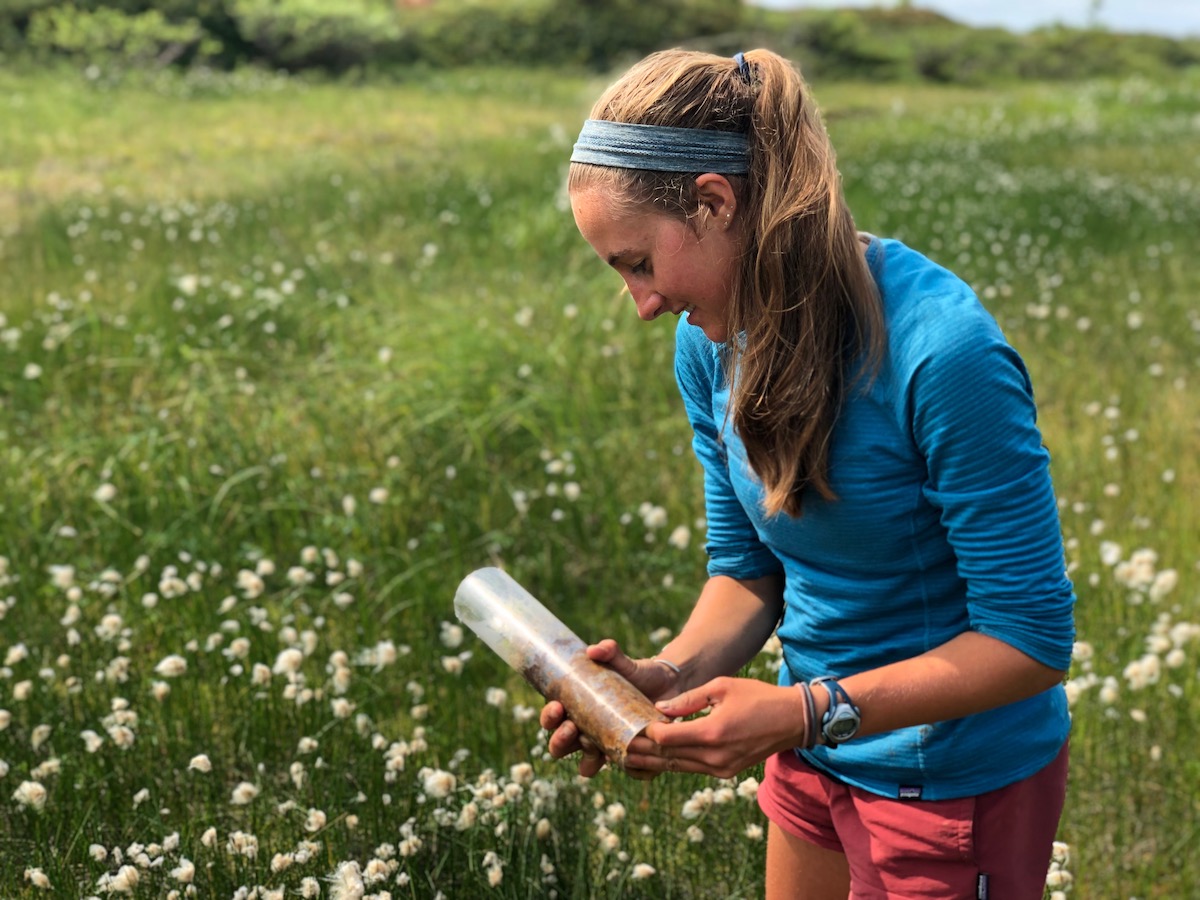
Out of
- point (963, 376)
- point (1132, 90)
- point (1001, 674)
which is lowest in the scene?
point (1132, 90)

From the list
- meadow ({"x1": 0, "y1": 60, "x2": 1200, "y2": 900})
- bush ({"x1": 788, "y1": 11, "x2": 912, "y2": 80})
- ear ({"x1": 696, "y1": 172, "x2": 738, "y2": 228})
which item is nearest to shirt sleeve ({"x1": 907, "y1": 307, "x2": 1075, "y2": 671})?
ear ({"x1": 696, "y1": 172, "x2": 738, "y2": 228})

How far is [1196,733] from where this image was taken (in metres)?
3.72

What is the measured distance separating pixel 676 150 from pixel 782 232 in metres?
0.18

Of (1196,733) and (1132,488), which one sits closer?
(1196,733)

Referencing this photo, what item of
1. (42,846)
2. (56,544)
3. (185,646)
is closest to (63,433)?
(56,544)

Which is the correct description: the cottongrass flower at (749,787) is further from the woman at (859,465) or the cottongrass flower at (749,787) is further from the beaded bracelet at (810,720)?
the beaded bracelet at (810,720)

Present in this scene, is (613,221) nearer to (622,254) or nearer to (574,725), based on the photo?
(622,254)

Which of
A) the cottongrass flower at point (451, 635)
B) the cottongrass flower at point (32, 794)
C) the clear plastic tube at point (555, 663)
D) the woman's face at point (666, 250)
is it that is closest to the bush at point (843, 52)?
the cottongrass flower at point (451, 635)

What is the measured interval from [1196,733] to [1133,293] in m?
4.75

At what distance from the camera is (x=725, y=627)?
93.3 inches

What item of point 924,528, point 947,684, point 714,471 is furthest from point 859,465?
point 714,471

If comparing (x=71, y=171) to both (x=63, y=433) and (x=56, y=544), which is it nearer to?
(x=63, y=433)

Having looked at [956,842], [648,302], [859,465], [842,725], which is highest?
[648,302]

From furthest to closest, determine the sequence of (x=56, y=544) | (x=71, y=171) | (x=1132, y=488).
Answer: (x=71, y=171)
(x=1132, y=488)
(x=56, y=544)
